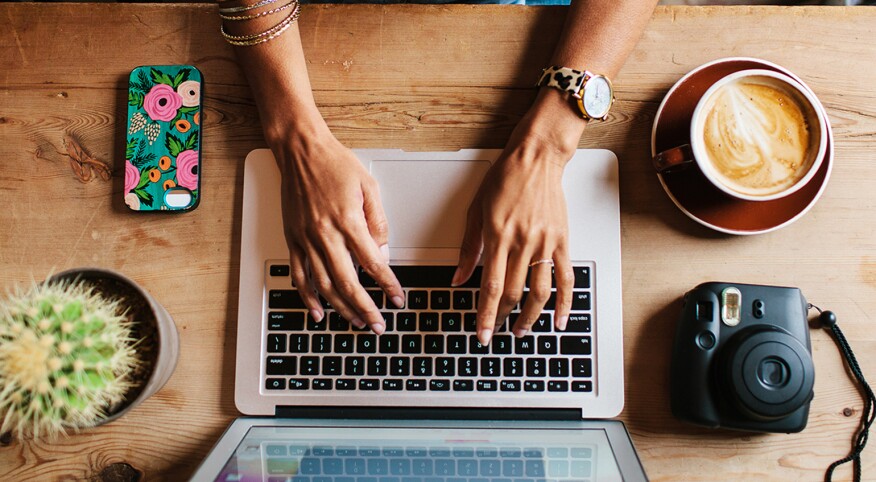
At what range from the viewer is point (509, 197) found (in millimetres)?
665

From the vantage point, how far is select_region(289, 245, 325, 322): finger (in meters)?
0.67

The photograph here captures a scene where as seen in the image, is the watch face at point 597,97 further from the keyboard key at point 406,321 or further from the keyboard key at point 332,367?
the keyboard key at point 332,367

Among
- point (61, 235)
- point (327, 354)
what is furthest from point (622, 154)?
point (61, 235)

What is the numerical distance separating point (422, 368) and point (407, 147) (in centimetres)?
28

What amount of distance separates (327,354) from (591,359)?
0.32 m

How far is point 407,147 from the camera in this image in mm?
731

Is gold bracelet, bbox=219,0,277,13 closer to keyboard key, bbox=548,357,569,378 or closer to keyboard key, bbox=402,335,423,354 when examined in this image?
keyboard key, bbox=402,335,423,354

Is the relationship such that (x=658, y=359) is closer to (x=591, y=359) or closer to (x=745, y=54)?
(x=591, y=359)

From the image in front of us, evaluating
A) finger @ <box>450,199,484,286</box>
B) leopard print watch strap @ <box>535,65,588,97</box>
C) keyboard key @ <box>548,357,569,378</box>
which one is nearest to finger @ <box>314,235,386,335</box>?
finger @ <box>450,199,484,286</box>

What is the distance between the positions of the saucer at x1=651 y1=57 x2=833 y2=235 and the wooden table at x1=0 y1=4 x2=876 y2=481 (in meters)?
0.03

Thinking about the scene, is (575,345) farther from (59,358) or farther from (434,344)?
(59,358)

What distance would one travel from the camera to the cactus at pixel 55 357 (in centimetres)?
41

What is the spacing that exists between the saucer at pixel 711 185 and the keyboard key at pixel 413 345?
35 cm

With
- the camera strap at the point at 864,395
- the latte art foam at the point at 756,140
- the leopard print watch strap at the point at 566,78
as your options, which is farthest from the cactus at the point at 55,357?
the camera strap at the point at 864,395
